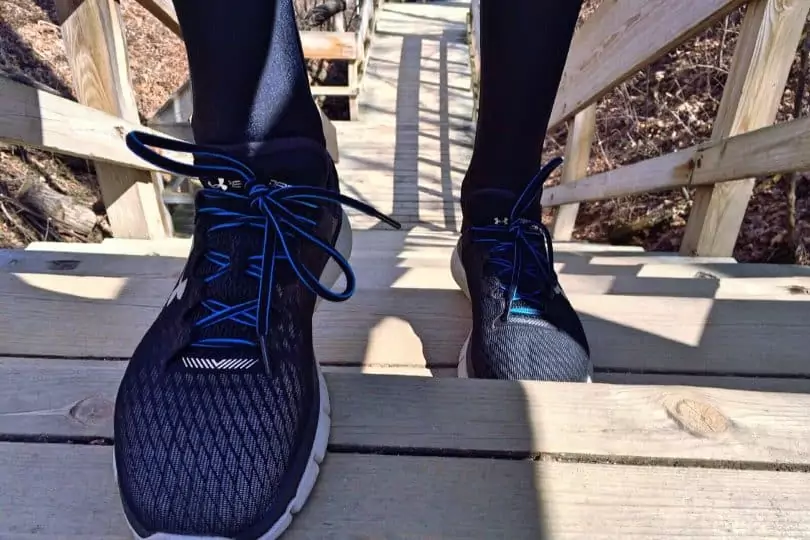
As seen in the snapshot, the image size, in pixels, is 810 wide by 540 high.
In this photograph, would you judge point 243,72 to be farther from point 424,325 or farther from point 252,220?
point 424,325

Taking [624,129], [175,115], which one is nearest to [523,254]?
→ [175,115]

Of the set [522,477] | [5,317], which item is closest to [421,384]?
[522,477]

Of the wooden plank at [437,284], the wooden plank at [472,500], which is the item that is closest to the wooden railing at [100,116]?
the wooden plank at [437,284]

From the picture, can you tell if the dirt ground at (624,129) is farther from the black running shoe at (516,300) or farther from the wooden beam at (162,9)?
the black running shoe at (516,300)

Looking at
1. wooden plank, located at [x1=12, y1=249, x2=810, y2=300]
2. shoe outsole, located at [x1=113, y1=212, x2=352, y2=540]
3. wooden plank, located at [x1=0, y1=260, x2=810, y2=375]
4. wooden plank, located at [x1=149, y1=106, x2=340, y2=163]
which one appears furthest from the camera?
wooden plank, located at [x1=149, y1=106, x2=340, y2=163]

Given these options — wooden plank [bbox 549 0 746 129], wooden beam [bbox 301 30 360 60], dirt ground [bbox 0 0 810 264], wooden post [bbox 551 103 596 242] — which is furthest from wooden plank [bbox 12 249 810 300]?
wooden beam [bbox 301 30 360 60]

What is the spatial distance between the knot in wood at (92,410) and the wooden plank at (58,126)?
0.71m

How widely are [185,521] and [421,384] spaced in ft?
0.97

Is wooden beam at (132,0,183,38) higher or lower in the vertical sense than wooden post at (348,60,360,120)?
higher

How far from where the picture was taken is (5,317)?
877 millimetres

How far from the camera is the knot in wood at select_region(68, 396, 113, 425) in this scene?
0.63 m

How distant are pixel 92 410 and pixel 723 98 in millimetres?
1624

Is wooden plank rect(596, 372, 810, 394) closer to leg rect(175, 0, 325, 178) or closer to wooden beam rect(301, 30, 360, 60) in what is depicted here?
leg rect(175, 0, 325, 178)

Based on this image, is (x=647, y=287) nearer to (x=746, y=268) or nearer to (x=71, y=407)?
(x=746, y=268)
